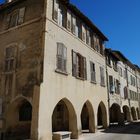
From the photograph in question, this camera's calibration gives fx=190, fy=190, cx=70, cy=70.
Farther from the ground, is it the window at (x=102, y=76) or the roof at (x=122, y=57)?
the roof at (x=122, y=57)

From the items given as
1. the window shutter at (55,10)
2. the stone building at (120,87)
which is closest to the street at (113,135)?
the stone building at (120,87)

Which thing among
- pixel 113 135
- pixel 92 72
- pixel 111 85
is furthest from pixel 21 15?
pixel 111 85

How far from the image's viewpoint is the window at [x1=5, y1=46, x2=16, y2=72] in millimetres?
12039

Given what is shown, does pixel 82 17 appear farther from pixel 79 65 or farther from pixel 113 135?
pixel 113 135

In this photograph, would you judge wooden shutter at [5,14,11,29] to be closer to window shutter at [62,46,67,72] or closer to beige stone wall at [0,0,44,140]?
Answer: beige stone wall at [0,0,44,140]

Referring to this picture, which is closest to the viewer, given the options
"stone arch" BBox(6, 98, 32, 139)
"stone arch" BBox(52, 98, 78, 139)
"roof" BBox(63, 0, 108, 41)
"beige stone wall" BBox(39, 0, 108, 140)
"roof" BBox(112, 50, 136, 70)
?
"beige stone wall" BBox(39, 0, 108, 140)

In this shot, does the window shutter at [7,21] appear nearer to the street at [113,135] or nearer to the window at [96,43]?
the window at [96,43]

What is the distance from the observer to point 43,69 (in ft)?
34.7

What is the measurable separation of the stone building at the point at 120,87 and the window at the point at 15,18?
1165cm

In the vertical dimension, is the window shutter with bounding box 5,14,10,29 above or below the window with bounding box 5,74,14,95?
above

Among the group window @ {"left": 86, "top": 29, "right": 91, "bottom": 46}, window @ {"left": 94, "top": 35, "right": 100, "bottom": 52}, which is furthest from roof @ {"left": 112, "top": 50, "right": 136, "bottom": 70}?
window @ {"left": 86, "top": 29, "right": 91, "bottom": 46}

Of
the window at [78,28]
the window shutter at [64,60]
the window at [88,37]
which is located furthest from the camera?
the window at [88,37]

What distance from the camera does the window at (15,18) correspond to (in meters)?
13.0

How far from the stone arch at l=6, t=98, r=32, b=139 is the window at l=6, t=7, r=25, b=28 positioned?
17.7 ft
